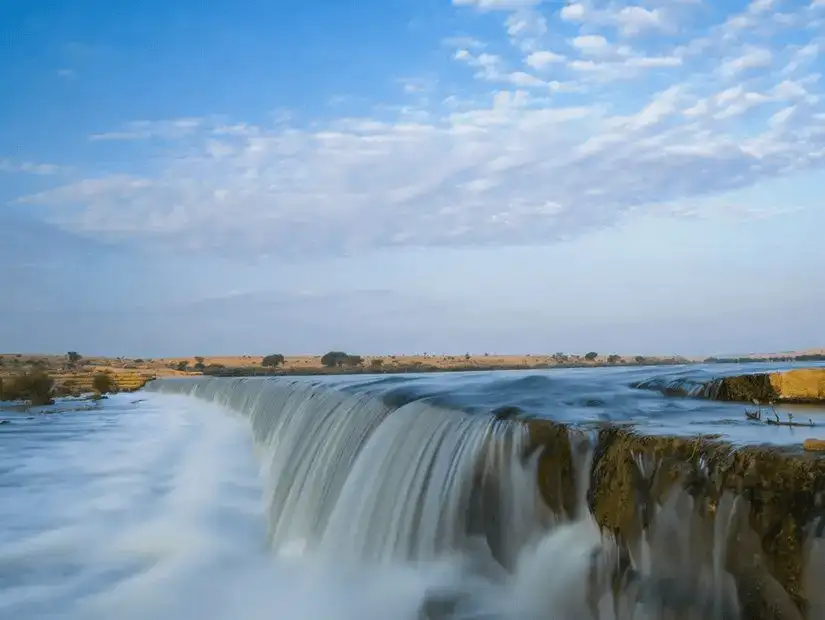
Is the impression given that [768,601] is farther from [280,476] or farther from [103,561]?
[280,476]

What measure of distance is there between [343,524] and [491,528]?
310 centimetres

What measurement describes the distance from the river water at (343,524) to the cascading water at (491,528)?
3 cm

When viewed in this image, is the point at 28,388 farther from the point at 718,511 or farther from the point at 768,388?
the point at 718,511

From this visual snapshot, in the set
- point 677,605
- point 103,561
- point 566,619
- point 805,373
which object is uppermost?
point 805,373

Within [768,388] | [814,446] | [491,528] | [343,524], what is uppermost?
[768,388]

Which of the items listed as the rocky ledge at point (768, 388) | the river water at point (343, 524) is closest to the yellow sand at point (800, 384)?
the rocky ledge at point (768, 388)

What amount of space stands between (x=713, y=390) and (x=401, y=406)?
19.4 feet

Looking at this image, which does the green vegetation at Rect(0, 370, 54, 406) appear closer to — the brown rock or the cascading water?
the cascading water

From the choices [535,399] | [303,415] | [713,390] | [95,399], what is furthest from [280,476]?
[95,399]

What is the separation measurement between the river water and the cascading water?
3 centimetres

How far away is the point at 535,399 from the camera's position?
46.8 ft

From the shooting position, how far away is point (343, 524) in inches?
454

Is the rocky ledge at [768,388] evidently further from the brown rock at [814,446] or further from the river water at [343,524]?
the brown rock at [814,446]

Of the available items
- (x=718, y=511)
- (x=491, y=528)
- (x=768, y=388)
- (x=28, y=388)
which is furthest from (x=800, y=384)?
(x=28, y=388)
